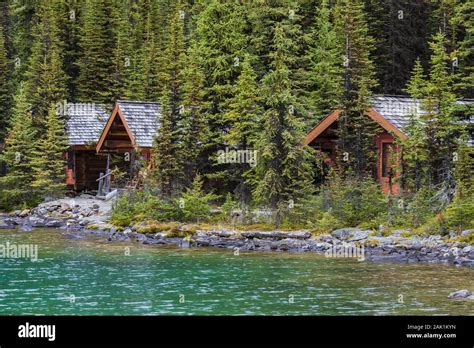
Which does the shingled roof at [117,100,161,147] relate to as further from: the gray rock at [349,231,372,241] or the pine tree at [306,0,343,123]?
the gray rock at [349,231,372,241]

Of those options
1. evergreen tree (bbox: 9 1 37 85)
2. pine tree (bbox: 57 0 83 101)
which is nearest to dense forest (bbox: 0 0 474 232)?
pine tree (bbox: 57 0 83 101)

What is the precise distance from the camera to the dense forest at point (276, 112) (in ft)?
114

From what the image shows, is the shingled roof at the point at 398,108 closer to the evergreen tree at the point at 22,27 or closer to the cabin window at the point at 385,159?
the cabin window at the point at 385,159

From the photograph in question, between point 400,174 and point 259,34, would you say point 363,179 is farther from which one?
point 259,34

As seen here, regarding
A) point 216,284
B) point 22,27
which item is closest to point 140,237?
point 216,284

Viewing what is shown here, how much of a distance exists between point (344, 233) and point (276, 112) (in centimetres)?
669

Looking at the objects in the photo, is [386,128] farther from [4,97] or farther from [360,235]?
[4,97]

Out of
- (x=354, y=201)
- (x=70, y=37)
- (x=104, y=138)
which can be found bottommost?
→ (x=354, y=201)

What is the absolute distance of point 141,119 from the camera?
4738 centimetres

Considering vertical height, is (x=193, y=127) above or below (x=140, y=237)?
above

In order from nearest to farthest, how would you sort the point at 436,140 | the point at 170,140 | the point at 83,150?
the point at 436,140 → the point at 170,140 → the point at 83,150

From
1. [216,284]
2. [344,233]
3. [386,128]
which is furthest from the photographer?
[386,128]

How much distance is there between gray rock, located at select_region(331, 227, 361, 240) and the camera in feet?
111

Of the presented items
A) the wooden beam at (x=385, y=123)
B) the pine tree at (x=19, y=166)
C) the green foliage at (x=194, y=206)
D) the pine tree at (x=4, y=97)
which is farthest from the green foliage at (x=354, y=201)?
the pine tree at (x=4, y=97)
